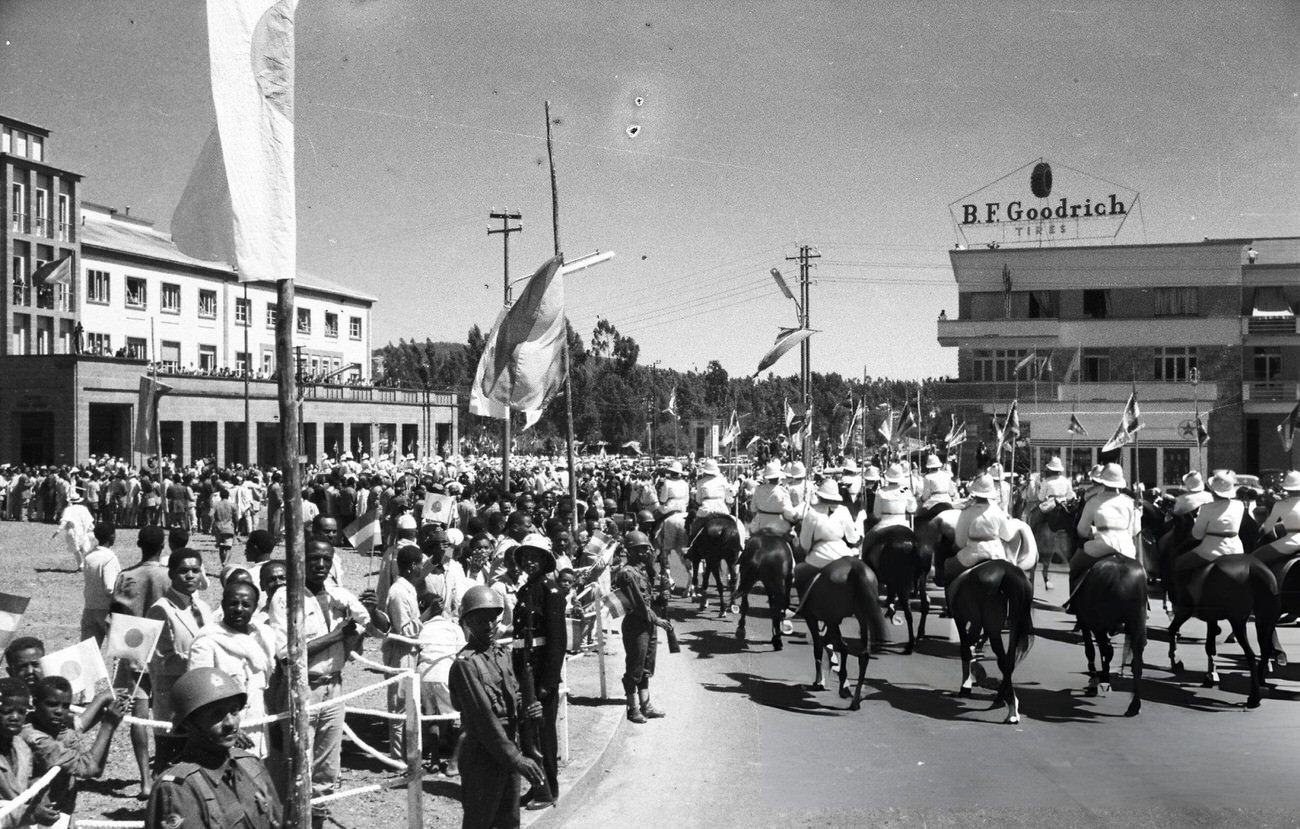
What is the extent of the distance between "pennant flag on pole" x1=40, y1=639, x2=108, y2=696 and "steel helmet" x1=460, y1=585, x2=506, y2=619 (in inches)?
74.0

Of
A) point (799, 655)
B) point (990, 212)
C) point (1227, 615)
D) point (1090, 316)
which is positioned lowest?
point (799, 655)

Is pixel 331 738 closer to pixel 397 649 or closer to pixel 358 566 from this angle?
pixel 397 649

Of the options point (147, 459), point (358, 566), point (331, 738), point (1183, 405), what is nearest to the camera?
point (331, 738)

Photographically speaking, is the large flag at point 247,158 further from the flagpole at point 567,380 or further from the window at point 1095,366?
the window at point 1095,366

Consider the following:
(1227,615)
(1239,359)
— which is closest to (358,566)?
(1227,615)

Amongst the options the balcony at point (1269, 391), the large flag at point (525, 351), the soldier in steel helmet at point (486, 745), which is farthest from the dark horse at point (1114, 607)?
the balcony at point (1269, 391)

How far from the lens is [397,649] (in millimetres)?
8898

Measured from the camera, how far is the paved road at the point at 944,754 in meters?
7.92

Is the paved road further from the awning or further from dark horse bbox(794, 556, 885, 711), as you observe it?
the awning

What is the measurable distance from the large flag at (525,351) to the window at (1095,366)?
4160 cm

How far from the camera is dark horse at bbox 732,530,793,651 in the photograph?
14.2 m

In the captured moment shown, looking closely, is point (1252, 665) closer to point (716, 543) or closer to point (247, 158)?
point (716, 543)

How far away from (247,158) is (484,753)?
3318 mm

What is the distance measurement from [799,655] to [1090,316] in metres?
41.1
